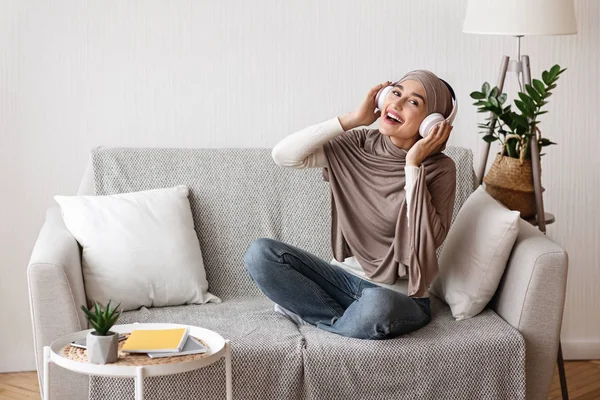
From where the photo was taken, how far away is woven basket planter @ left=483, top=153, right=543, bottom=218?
2953mm

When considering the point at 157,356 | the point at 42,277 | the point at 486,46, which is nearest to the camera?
the point at 157,356

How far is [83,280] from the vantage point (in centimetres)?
266

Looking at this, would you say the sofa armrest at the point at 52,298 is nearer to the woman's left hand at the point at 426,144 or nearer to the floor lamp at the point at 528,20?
the woman's left hand at the point at 426,144

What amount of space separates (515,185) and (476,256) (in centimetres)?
43

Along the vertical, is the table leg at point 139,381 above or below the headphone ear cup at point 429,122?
below

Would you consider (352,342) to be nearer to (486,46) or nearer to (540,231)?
(540,231)

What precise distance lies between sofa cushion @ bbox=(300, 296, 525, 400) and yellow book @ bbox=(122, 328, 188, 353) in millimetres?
419

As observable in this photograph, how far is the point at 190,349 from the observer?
81.7 inches

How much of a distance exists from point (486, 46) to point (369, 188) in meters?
0.94

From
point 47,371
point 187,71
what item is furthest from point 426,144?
point 47,371

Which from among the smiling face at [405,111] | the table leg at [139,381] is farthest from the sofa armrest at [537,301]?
the table leg at [139,381]

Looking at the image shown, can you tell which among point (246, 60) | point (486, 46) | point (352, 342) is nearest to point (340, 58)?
point (246, 60)

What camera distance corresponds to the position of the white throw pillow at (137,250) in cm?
267

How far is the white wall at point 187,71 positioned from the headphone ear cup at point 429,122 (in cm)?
71
